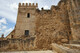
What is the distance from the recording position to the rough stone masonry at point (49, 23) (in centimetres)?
894

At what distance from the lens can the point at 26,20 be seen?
38.4 ft

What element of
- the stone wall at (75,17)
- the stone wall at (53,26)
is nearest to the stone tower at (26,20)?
the stone wall at (53,26)

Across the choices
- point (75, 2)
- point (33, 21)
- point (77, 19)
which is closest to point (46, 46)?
point (33, 21)

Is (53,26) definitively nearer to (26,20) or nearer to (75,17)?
(75,17)

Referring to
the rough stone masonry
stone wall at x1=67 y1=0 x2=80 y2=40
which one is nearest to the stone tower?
the rough stone masonry

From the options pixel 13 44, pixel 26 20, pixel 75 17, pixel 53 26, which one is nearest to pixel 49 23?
pixel 53 26

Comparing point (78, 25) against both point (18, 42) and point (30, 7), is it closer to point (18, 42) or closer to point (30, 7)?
point (18, 42)

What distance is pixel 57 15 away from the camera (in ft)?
34.6

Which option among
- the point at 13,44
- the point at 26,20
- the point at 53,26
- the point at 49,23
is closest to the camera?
the point at 13,44

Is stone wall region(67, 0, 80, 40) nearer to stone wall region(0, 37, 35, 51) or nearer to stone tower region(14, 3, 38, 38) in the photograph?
stone tower region(14, 3, 38, 38)

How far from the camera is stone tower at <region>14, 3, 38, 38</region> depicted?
1110cm

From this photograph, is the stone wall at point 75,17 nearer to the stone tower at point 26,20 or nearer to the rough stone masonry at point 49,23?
the rough stone masonry at point 49,23

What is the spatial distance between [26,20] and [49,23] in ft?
15.0

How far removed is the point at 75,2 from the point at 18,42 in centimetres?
1006
